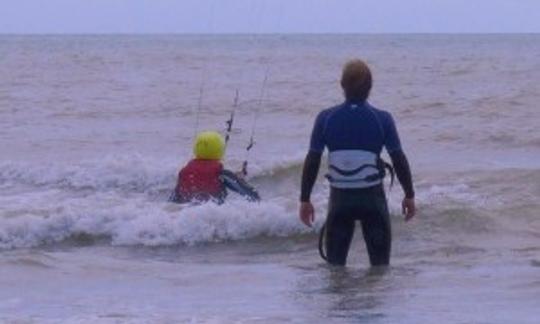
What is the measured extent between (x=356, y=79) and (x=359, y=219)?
0.89 m

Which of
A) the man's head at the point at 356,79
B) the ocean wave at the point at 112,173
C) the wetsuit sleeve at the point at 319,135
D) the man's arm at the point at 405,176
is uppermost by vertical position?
the man's head at the point at 356,79

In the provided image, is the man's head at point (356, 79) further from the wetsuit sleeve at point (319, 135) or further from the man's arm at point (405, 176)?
the man's arm at point (405, 176)

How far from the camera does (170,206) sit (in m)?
11.7

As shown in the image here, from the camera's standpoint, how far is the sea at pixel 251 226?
23.3 ft

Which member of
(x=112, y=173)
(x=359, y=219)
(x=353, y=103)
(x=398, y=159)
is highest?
(x=353, y=103)

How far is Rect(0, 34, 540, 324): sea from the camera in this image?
711 cm

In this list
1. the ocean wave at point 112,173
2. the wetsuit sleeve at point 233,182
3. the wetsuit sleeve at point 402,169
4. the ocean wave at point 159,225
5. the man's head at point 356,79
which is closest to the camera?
the man's head at point 356,79

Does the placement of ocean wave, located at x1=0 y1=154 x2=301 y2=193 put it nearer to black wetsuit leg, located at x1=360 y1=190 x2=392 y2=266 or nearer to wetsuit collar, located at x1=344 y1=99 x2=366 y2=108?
black wetsuit leg, located at x1=360 y1=190 x2=392 y2=266

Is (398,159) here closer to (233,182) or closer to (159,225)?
(233,182)

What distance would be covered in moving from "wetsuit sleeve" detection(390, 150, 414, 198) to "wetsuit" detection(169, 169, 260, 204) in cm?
328

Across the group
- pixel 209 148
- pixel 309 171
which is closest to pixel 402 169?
pixel 309 171

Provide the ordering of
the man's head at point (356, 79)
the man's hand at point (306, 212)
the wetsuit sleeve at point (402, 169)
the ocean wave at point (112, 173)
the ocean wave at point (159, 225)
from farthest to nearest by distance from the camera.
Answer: the ocean wave at point (112, 173) < the ocean wave at point (159, 225) < the man's hand at point (306, 212) < the wetsuit sleeve at point (402, 169) < the man's head at point (356, 79)

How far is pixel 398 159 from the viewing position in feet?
24.9

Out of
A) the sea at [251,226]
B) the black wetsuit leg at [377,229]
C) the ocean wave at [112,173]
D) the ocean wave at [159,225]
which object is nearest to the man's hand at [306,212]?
the black wetsuit leg at [377,229]
